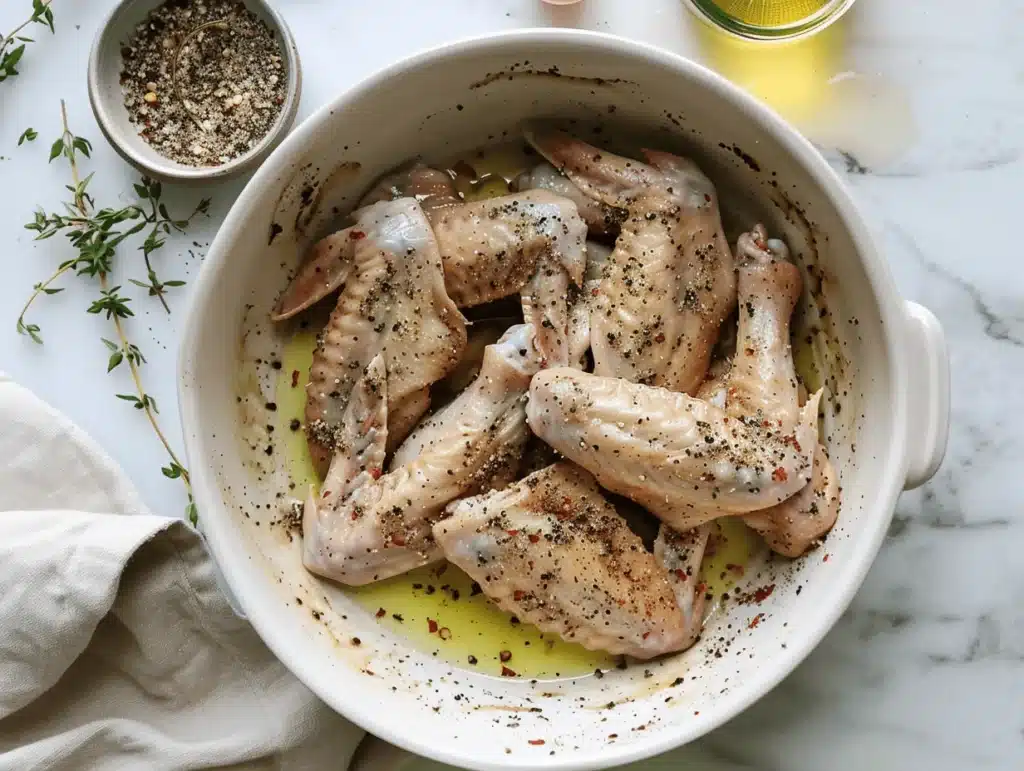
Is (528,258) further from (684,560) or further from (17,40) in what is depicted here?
(17,40)

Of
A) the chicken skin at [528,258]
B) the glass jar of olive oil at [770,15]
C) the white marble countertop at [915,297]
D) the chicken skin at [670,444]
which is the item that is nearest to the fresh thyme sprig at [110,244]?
the white marble countertop at [915,297]

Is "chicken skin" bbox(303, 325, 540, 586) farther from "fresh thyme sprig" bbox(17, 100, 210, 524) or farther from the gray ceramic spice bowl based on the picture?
the gray ceramic spice bowl

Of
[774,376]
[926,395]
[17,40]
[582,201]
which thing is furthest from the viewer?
A: [17,40]

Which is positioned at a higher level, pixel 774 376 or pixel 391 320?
pixel 391 320

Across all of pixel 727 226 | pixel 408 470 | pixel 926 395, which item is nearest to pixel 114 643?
pixel 408 470

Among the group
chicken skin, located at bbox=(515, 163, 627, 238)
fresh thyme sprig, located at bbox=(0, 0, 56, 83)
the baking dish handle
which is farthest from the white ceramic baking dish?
fresh thyme sprig, located at bbox=(0, 0, 56, 83)

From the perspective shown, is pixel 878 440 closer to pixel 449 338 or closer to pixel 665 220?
pixel 665 220

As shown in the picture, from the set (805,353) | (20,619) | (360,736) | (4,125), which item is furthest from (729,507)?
(4,125)
